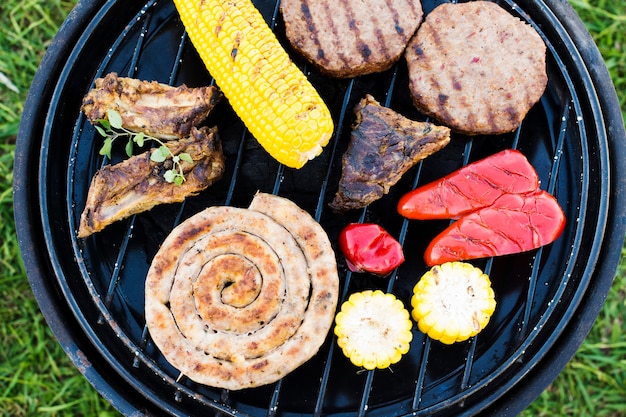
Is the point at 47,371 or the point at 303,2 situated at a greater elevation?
the point at 303,2

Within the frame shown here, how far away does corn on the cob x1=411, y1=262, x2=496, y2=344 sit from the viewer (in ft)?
10.7

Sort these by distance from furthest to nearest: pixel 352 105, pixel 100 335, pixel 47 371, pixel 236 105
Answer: pixel 47 371 < pixel 352 105 < pixel 100 335 < pixel 236 105

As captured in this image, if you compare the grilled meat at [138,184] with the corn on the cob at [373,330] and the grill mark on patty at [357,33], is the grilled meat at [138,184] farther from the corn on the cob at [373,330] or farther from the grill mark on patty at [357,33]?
the corn on the cob at [373,330]

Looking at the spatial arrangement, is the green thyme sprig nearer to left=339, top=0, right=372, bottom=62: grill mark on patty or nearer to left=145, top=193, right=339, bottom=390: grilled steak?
left=145, top=193, right=339, bottom=390: grilled steak

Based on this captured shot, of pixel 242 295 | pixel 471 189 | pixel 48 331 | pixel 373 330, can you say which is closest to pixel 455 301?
pixel 373 330

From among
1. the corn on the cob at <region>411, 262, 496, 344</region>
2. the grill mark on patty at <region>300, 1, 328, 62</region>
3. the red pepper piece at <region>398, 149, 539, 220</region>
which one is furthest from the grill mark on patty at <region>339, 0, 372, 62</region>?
the corn on the cob at <region>411, 262, 496, 344</region>

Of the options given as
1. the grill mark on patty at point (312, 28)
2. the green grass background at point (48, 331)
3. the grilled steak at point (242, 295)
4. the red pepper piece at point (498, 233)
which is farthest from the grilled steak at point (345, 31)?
the green grass background at point (48, 331)

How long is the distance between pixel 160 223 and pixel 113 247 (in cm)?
31

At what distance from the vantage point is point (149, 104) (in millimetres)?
3402

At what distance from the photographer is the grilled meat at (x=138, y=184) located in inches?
131

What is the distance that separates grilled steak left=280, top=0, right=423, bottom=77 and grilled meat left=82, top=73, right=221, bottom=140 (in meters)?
0.60

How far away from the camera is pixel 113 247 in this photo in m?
3.62

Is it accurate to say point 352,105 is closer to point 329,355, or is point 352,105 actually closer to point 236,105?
point 236,105

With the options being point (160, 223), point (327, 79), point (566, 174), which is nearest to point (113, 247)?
point (160, 223)
